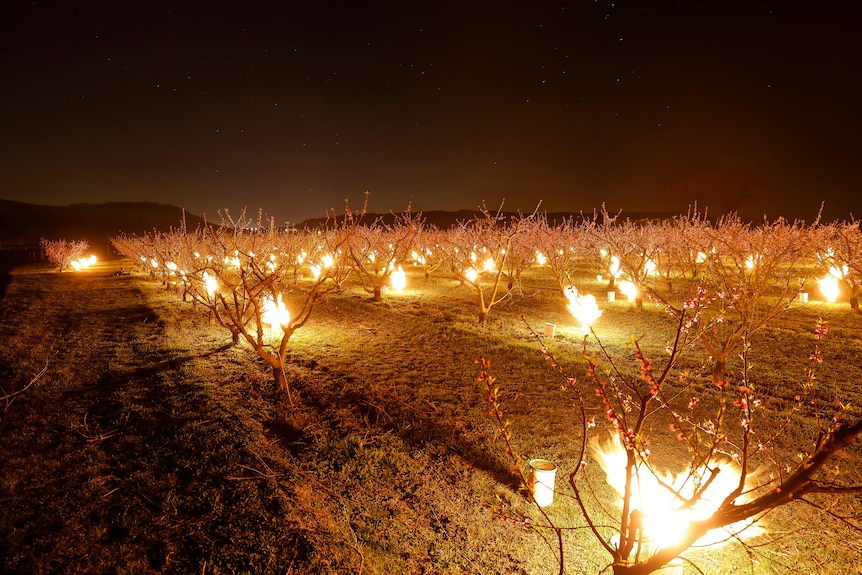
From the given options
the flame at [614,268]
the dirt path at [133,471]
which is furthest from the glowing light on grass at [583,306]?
the dirt path at [133,471]

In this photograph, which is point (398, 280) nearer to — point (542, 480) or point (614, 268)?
point (614, 268)

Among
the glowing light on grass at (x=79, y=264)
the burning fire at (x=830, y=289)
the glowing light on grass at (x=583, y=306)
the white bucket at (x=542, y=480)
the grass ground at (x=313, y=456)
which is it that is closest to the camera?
the grass ground at (x=313, y=456)

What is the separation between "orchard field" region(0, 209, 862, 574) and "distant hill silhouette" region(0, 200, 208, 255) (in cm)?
7102

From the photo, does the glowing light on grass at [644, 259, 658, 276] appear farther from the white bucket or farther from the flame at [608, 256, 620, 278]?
the white bucket

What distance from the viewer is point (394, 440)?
256 inches

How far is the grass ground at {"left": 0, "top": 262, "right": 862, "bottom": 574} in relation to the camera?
4.36 m

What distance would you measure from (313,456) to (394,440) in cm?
120

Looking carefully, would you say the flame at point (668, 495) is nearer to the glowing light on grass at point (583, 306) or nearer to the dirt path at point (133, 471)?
the dirt path at point (133, 471)

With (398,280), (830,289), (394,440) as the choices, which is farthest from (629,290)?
(394,440)

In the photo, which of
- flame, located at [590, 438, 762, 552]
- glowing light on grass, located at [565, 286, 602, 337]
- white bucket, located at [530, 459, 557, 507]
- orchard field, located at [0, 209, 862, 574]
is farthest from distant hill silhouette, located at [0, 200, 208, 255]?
flame, located at [590, 438, 762, 552]

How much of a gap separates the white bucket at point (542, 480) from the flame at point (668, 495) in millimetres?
887

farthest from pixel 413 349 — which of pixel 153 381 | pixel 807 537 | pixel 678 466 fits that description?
pixel 807 537

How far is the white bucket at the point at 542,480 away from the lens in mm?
5055

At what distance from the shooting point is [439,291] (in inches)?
774
